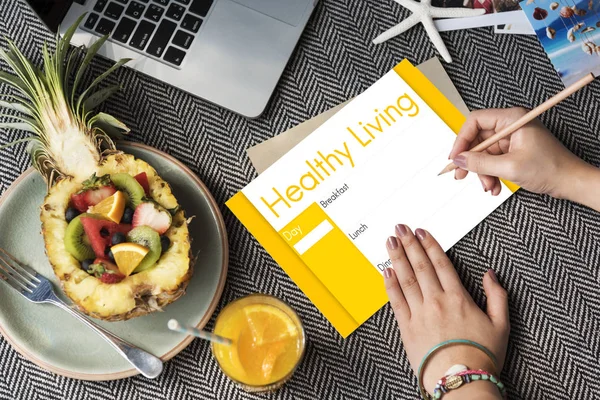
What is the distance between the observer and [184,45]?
38.5 inches

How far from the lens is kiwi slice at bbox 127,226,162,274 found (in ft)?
2.69

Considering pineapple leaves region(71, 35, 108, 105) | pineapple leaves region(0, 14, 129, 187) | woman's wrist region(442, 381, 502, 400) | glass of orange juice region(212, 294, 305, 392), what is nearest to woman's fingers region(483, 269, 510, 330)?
woman's wrist region(442, 381, 502, 400)

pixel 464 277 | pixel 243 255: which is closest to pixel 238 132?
pixel 243 255

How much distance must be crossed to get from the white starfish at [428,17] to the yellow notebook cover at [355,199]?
0.10 metres

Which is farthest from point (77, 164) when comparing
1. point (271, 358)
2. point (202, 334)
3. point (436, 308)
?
point (436, 308)

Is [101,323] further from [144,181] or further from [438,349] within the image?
[438,349]

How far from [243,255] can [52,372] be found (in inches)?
14.2

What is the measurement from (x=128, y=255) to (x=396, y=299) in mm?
449

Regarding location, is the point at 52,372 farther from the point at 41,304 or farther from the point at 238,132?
the point at 238,132

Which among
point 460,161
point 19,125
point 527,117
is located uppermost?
point 527,117

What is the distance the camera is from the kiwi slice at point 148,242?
2.69ft

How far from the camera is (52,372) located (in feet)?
2.99

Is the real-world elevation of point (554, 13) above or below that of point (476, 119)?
above

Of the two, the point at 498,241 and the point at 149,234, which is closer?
the point at 149,234
